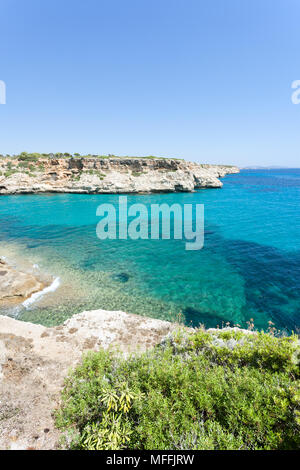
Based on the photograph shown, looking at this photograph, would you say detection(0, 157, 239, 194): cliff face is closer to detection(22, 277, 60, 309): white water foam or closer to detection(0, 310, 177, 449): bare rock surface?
detection(22, 277, 60, 309): white water foam

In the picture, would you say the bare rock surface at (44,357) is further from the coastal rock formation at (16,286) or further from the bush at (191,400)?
the coastal rock formation at (16,286)

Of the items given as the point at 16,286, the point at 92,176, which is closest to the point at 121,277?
the point at 16,286

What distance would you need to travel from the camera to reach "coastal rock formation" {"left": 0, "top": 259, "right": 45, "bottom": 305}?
13016 mm

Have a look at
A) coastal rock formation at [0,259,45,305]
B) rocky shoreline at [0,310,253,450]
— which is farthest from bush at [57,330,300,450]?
coastal rock formation at [0,259,45,305]

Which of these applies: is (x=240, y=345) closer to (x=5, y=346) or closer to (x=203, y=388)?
(x=203, y=388)

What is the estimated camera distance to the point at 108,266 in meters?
17.4

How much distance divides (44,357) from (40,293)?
7.45 metres

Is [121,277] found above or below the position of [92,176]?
below

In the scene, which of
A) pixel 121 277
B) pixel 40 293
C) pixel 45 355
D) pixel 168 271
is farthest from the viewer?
pixel 168 271

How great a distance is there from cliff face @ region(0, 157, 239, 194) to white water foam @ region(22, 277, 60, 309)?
4499cm

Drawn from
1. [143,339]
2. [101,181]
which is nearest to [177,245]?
[143,339]

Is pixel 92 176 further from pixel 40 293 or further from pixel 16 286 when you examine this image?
pixel 40 293

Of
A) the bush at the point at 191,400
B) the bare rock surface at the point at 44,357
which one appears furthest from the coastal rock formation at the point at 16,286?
the bush at the point at 191,400

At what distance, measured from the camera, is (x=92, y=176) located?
57.8 meters
